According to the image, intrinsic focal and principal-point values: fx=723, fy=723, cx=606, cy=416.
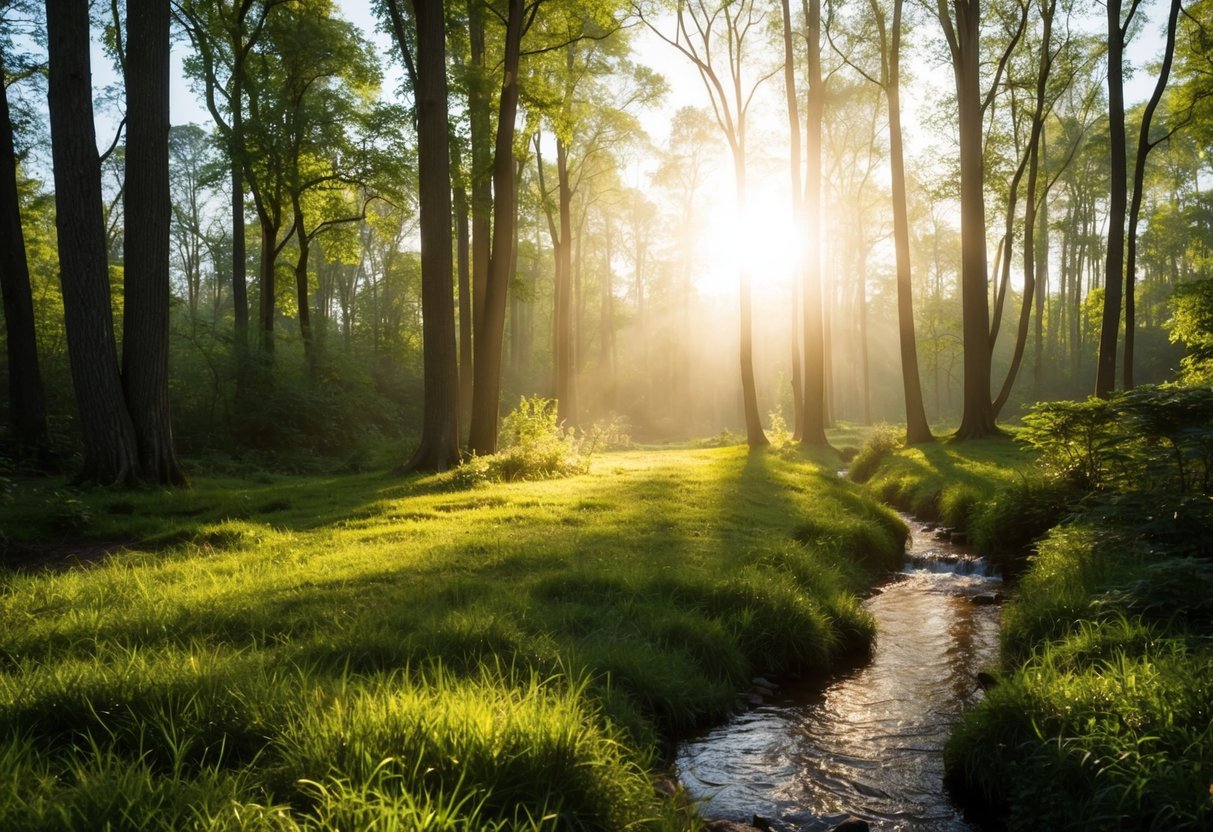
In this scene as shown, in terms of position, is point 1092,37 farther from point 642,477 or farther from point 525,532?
point 525,532

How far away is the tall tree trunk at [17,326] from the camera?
13.6m

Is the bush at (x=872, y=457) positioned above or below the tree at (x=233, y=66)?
below

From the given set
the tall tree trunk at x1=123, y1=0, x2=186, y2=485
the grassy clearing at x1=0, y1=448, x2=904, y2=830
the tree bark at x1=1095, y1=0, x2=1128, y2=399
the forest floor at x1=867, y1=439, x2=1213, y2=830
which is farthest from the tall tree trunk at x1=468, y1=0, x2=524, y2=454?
the tree bark at x1=1095, y1=0, x2=1128, y2=399

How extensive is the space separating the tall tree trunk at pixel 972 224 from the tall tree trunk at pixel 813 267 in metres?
3.33

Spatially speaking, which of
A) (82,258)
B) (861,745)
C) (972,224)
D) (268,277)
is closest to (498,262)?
(82,258)

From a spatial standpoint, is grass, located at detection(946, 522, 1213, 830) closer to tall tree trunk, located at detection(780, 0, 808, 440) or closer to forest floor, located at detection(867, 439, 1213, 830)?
forest floor, located at detection(867, 439, 1213, 830)

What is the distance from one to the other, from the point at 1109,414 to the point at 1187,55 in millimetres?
16949

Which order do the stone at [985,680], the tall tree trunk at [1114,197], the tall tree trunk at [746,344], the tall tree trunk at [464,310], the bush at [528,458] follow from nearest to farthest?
the stone at [985,680] < the bush at [528,458] < the tall tree trunk at [1114,197] < the tall tree trunk at [464,310] < the tall tree trunk at [746,344]

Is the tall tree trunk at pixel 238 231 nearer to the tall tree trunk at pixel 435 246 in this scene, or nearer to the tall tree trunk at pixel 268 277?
the tall tree trunk at pixel 268 277

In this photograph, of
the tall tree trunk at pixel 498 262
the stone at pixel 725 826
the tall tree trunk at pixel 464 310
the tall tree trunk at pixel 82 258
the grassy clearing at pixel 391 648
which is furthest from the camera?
the tall tree trunk at pixel 464 310

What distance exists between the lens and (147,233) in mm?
10836

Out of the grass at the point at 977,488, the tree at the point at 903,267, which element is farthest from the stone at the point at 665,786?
the tree at the point at 903,267

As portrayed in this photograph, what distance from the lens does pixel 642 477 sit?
13.5 metres

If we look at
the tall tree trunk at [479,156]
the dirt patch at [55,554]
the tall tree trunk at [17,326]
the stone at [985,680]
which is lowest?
the stone at [985,680]
